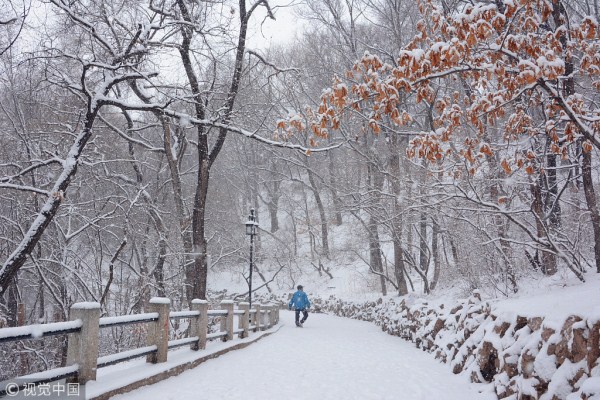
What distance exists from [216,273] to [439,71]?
129 ft

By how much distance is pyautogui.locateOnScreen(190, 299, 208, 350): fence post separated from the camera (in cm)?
938

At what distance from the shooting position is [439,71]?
5.30m

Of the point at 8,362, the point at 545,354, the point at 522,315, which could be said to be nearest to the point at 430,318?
the point at 522,315

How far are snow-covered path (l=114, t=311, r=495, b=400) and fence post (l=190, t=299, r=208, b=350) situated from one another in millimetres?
524

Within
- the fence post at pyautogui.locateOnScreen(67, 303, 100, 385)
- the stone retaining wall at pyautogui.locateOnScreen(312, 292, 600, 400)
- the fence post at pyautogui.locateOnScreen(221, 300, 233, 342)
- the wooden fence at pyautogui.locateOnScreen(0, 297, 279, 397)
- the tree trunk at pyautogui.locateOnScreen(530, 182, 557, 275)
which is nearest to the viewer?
the stone retaining wall at pyautogui.locateOnScreen(312, 292, 600, 400)

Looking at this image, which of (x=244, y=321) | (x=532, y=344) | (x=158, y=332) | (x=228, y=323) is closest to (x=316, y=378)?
(x=158, y=332)

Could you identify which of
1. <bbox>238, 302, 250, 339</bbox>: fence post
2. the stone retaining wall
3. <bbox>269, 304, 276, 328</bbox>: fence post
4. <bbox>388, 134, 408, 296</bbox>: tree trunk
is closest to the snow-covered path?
the stone retaining wall

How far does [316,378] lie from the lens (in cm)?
759

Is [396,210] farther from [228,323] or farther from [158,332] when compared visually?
[158,332]

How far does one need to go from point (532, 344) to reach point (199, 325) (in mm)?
6540

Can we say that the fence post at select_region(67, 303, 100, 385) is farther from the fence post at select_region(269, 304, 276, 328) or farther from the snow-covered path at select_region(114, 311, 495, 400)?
the fence post at select_region(269, 304, 276, 328)

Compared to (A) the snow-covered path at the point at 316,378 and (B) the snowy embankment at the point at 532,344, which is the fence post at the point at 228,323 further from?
(B) the snowy embankment at the point at 532,344

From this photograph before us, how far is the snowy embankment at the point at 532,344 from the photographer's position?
4250mm

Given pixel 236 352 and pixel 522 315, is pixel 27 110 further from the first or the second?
pixel 522 315
